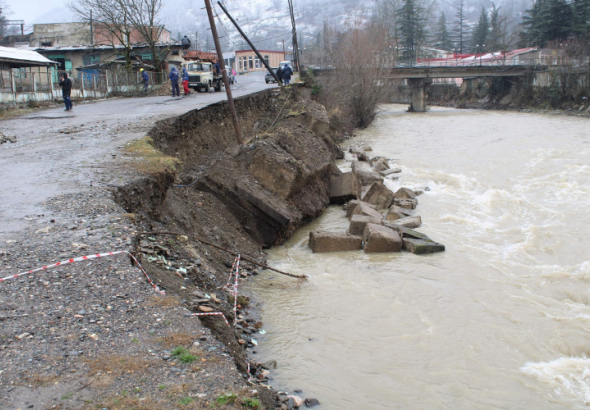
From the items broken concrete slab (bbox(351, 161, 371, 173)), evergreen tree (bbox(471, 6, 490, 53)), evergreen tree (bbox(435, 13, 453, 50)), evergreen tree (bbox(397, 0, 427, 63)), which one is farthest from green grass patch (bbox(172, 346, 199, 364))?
evergreen tree (bbox(435, 13, 453, 50))

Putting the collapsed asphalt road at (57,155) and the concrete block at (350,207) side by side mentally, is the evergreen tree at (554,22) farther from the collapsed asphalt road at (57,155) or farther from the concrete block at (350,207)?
the collapsed asphalt road at (57,155)

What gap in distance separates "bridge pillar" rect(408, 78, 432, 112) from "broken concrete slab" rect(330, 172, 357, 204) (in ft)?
120

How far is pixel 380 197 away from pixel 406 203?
0.89m

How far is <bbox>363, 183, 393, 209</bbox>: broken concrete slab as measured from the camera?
15724 millimetres

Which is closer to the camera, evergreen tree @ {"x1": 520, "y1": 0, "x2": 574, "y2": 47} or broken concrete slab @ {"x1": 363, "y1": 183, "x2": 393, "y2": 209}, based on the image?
broken concrete slab @ {"x1": 363, "y1": 183, "x2": 393, "y2": 209}

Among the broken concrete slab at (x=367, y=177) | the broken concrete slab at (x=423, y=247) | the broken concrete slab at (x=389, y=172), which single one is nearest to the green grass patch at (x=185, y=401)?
the broken concrete slab at (x=423, y=247)

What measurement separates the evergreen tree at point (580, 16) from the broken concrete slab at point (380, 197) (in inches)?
1910

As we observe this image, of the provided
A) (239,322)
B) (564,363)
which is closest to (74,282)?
(239,322)

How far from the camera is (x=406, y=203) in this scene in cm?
1530

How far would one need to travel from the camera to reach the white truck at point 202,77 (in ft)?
98.8

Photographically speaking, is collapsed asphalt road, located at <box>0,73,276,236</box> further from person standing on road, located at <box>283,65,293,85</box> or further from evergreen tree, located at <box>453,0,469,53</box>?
evergreen tree, located at <box>453,0,469,53</box>

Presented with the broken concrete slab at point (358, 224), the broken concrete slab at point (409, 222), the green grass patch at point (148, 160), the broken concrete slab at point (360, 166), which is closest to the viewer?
the green grass patch at point (148, 160)

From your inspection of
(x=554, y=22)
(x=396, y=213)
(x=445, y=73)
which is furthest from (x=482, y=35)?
(x=396, y=213)

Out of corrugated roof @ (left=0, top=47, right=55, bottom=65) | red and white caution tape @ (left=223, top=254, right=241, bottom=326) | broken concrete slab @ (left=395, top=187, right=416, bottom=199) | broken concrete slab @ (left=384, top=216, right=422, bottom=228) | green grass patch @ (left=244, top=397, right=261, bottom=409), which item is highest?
corrugated roof @ (left=0, top=47, right=55, bottom=65)
